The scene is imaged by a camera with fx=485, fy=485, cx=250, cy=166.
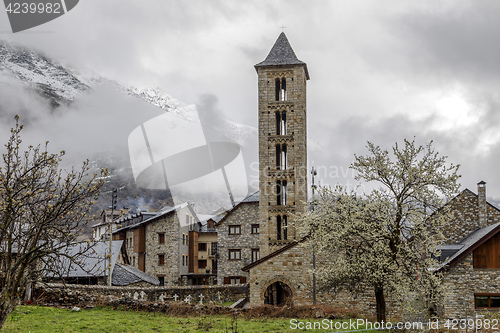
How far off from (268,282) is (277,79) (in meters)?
20.5

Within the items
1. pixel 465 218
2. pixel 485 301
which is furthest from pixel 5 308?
pixel 465 218

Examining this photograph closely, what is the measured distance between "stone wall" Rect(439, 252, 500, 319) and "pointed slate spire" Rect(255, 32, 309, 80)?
26.5 metres

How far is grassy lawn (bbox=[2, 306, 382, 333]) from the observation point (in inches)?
827

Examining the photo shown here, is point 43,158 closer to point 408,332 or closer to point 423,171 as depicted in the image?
point 423,171

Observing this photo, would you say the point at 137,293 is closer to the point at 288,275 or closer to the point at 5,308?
the point at 288,275

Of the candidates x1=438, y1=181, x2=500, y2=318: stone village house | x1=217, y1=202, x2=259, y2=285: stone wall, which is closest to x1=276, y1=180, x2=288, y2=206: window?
x1=217, y1=202, x2=259, y2=285: stone wall

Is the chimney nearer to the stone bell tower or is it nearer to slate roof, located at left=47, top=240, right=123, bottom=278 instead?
the stone bell tower

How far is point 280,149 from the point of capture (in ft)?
152

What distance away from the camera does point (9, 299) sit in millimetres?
13453

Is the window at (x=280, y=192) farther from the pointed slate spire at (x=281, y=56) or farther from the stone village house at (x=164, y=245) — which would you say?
the stone village house at (x=164, y=245)

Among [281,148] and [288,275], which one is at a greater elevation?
[281,148]

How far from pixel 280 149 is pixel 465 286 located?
2326cm

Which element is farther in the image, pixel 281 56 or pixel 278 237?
pixel 281 56

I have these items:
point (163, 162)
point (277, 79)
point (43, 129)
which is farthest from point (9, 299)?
point (43, 129)
